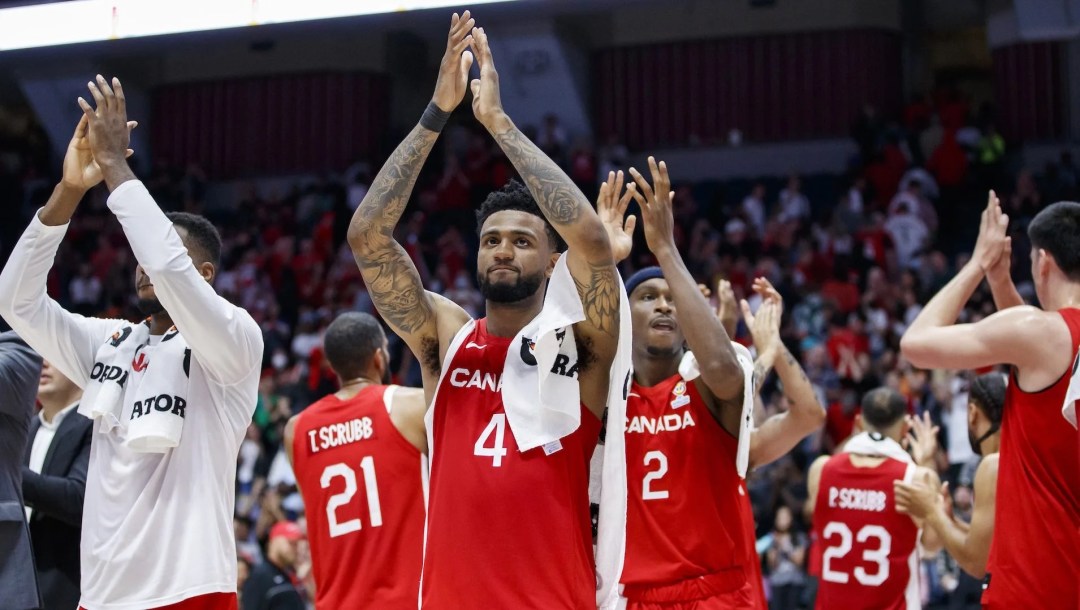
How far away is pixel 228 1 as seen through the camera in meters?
13.6

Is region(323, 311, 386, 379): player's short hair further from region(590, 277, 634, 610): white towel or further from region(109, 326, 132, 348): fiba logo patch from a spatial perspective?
region(590, 277, 634, 610): white towel

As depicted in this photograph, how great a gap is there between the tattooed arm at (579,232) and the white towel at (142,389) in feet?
4.34

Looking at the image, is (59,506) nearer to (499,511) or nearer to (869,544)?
(499,511)

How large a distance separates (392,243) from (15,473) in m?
1.71

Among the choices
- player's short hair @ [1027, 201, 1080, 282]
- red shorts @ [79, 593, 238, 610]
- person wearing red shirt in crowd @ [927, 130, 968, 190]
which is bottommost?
red shorts @ [79, 593, 238, 610]

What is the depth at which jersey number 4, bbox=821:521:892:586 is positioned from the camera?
289 inches

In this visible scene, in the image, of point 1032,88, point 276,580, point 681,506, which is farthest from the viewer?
point 1032,88

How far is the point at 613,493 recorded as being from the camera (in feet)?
14.0

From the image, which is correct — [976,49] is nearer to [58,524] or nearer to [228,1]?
[228,1]

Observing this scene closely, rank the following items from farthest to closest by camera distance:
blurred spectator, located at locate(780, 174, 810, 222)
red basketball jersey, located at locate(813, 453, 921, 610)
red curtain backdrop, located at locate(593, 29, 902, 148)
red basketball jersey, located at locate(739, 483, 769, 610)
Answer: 1. red curtain backdrop, located at locate(593, 29, 902, 148)
2. blurred spectator, located at locate(780, 174, 810, 222)
3. red basketball jersey, located at locate(813, 453, 921, 610)
4. red basketball jersey, located at locate(739, 483, 769, 610)

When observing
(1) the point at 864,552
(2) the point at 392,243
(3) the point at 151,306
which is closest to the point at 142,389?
(3) the point at 151,306

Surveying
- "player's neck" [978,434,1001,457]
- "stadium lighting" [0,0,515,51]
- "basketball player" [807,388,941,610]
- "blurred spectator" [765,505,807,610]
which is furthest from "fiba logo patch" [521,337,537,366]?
"stadium lighting" [0,0,515,51]

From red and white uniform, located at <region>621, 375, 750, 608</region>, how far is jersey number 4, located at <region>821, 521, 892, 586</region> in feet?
6.83

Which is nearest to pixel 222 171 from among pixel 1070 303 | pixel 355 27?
pixel 355 27
